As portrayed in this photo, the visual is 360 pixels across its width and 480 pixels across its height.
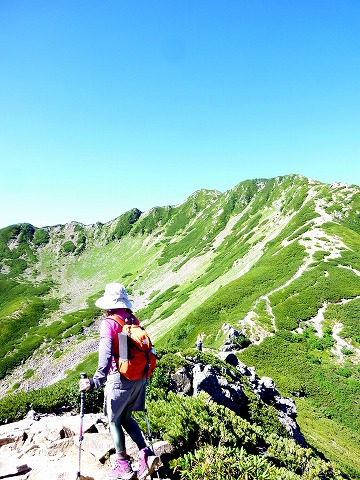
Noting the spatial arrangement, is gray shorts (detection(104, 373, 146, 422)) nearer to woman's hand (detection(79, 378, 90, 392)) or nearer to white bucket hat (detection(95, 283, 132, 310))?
woman's hand (detection(79, 378, 90, 392))

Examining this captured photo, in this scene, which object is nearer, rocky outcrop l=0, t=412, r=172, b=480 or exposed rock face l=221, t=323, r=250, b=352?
rocky outcrop l=0, t=412, r=172, b=480

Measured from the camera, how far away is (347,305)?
40.8m

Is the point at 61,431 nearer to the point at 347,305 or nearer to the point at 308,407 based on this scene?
the point at 308,407

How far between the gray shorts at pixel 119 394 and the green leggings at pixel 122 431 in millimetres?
157

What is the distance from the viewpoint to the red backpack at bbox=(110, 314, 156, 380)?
6.48 metres

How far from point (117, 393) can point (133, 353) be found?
100 centimetres

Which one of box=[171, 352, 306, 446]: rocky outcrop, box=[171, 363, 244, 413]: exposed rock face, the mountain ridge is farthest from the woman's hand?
the mountain ridge

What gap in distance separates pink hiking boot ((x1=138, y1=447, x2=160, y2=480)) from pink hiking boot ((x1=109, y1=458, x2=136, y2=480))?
195 mm

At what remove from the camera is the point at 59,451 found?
8.63 metres

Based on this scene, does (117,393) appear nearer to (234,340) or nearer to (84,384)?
(84,384)

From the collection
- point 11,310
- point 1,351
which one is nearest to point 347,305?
point 1,351

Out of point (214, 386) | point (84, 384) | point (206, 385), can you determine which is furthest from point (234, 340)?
point (84, 384)

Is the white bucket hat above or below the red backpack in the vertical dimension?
above

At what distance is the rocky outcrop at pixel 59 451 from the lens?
7.53 meters
